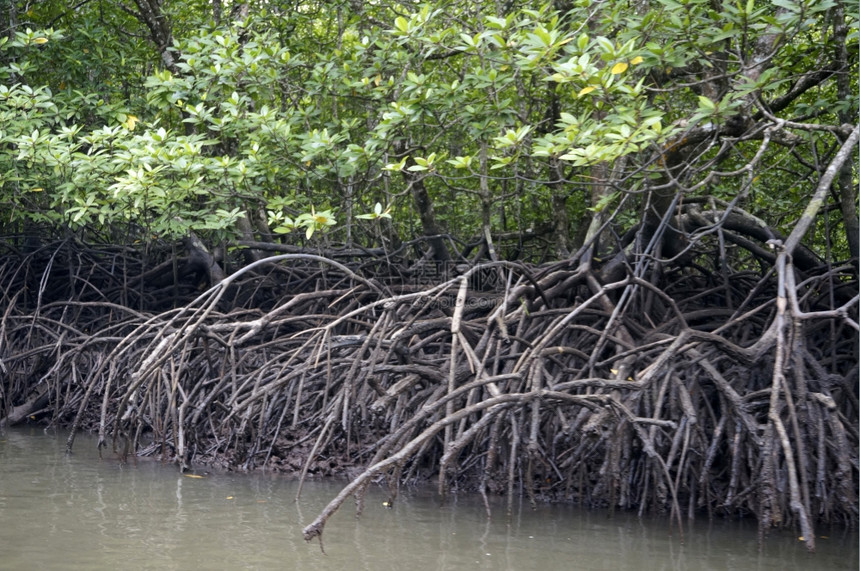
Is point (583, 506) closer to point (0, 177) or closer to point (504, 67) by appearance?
point (504, 67)

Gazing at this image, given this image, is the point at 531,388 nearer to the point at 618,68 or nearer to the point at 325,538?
the point at 325,538

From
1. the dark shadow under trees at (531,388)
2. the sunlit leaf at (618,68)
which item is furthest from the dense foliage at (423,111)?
the dark shadow under trees at (531,388)

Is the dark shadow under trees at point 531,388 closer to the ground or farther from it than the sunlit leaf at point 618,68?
closer to the ground

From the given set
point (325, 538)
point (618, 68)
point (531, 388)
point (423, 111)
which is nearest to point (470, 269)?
point (531, 388)

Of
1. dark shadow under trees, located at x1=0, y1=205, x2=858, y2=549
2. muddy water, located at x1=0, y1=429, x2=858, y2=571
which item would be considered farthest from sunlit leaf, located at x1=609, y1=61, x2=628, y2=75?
muddy water, located at x1=0, y1=429, x2=858, y2=571

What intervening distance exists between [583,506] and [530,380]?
671mm

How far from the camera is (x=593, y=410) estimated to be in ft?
13.7

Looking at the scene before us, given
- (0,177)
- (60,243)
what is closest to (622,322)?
(0,177)

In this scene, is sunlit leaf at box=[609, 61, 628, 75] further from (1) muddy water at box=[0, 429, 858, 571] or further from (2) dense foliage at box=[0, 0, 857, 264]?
(1) muddy water at box=[0, 429, 858, 571]

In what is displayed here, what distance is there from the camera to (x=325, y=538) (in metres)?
3.90

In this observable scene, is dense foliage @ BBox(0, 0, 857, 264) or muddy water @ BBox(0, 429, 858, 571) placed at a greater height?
dense foliage @ BBox(0, 0, 857, 264)

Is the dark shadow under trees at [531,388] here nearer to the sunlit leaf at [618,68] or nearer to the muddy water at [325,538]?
the muddy water at [325,538]

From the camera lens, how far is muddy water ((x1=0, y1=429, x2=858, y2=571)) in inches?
142

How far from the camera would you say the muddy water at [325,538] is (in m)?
3.60
